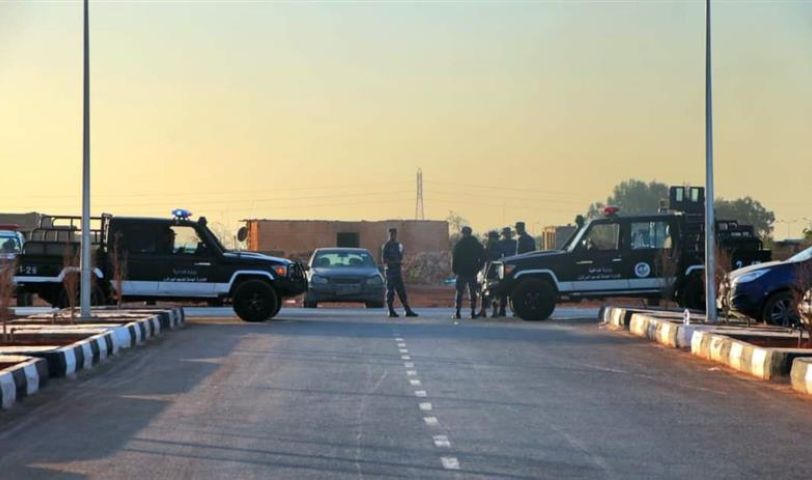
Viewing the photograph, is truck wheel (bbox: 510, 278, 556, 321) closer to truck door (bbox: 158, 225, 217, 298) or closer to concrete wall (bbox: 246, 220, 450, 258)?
truck door (bbox: 158, 225, 217, 298)

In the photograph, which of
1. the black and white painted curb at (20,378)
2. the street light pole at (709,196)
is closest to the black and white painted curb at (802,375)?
the street light pole at (709,196)

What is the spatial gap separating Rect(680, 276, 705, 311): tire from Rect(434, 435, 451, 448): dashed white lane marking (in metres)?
16.1

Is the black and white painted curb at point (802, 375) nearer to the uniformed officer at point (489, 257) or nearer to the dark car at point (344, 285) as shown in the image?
the uniformed officer at point (489, 257)

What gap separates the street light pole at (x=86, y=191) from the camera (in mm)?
20266

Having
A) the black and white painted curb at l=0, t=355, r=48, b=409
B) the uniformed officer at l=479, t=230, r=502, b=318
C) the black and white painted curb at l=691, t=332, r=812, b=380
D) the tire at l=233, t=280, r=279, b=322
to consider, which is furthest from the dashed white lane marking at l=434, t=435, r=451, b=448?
the uniformed officer at l=479, t=230, r=502, b=318

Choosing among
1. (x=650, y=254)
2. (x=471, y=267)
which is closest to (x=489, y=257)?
(x=471, y=267)

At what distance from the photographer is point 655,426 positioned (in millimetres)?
10367

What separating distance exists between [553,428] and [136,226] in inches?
617

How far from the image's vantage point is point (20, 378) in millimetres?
12117

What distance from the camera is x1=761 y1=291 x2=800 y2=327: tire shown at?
19.8 metres

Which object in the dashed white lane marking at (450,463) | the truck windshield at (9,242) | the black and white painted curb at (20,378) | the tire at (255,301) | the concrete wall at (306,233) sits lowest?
the dashed white lane marking at (450,463)

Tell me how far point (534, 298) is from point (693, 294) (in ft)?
10.6

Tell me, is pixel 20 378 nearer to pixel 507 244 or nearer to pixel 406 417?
pixel 406 417

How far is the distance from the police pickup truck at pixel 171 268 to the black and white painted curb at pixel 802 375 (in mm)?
12666
